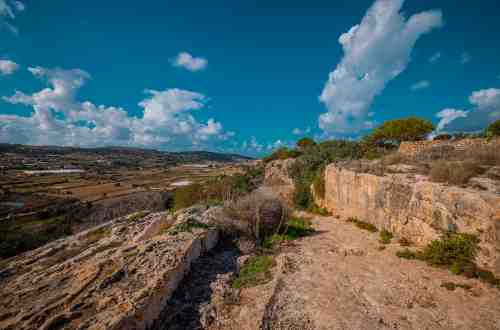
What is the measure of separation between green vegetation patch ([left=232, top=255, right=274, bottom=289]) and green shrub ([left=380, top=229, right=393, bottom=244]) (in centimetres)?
535

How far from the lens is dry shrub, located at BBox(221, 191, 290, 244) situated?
9289 mm

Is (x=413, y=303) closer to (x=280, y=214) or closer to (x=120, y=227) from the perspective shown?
(x=280, y=214)

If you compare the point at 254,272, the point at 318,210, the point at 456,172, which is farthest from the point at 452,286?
the point at 318,210

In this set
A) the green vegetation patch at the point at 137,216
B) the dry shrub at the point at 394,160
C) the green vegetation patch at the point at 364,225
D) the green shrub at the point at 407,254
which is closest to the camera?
the green shrub at the point at 407,254

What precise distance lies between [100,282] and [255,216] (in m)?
5.91

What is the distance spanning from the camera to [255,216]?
30.9ft

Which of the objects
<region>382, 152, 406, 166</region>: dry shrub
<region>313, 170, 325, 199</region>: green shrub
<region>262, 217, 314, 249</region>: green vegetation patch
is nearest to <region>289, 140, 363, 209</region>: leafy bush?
<region>313, 170, 325, 199</region>: green shrub

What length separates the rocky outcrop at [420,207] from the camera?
19.9 feet

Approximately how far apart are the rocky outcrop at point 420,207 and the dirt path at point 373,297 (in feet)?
4.31

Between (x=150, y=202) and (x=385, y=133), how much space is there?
34805 millimetres

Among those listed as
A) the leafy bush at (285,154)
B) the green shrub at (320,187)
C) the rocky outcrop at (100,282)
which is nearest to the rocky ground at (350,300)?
the rocky outcrop at (100,282)

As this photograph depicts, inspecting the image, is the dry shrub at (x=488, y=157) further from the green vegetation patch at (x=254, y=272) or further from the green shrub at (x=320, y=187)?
the green vegetation patch at (x=254, y=272)

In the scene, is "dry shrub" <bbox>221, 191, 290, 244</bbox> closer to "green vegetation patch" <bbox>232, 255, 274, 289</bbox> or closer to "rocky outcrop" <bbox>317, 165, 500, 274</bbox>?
"green vegetation patch" <bbox>232, 255, 274, 289</bbox>

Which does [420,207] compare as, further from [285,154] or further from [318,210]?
[285,154]
